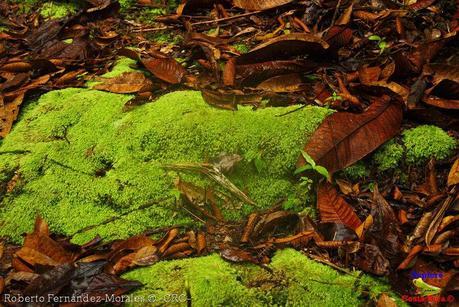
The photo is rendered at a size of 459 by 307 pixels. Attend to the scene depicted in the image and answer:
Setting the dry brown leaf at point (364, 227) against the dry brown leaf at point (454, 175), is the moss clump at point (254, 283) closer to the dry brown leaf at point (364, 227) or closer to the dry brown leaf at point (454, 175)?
the dry brown leaf at point (364, 227)

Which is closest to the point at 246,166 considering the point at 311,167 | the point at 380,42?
the point at 311,167

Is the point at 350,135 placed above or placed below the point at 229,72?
below

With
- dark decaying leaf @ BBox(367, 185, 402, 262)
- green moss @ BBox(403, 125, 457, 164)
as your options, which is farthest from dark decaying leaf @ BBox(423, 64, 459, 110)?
dark decaying leaf @ BBox(367, 185, 402, 262)

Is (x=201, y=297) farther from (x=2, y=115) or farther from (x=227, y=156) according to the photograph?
(x=2, y=115)

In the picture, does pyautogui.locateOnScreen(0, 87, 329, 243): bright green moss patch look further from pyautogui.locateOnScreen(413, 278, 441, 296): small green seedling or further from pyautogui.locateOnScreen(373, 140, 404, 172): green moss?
pyautogui.locateOnScreen(413, 278, 441, 296): small green seedling

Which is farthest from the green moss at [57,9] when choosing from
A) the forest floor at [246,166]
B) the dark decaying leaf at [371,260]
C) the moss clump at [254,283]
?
the dark decaying leaf at [371,260]

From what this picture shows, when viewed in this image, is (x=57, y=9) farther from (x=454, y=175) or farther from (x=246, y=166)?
(x=454, y=175)
